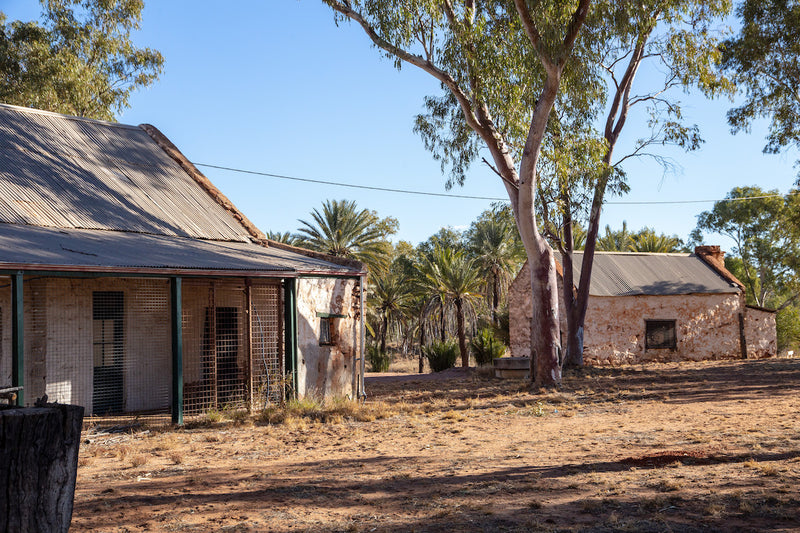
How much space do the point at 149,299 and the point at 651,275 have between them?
20188mm

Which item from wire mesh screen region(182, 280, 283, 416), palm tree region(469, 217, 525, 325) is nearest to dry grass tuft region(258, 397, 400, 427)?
wire mesh screen region(182, 280, 283, 416)

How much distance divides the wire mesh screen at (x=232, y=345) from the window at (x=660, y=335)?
16.7 meters

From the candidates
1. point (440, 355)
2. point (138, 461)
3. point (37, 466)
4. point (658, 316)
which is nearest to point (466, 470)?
point (138, 461)

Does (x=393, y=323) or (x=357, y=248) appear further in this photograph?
(x=393, y=323)

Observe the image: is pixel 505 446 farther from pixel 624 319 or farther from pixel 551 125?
pixel 624 319

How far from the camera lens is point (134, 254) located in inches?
466

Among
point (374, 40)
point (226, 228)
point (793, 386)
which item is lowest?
point (793, 386)

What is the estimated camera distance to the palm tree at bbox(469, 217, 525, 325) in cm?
3369

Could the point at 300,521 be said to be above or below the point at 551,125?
below

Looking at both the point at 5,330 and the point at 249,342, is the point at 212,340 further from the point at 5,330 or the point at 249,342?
the point at 5,330

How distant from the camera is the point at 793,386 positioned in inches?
626

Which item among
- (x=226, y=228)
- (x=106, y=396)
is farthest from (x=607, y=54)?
(x=106, y=396)

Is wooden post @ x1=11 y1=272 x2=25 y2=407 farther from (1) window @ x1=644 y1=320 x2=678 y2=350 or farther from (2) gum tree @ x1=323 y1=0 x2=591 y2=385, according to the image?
(1) window @ x1=644 y1=320 x2=678 y2=350

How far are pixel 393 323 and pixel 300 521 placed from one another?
31690 millimetres
